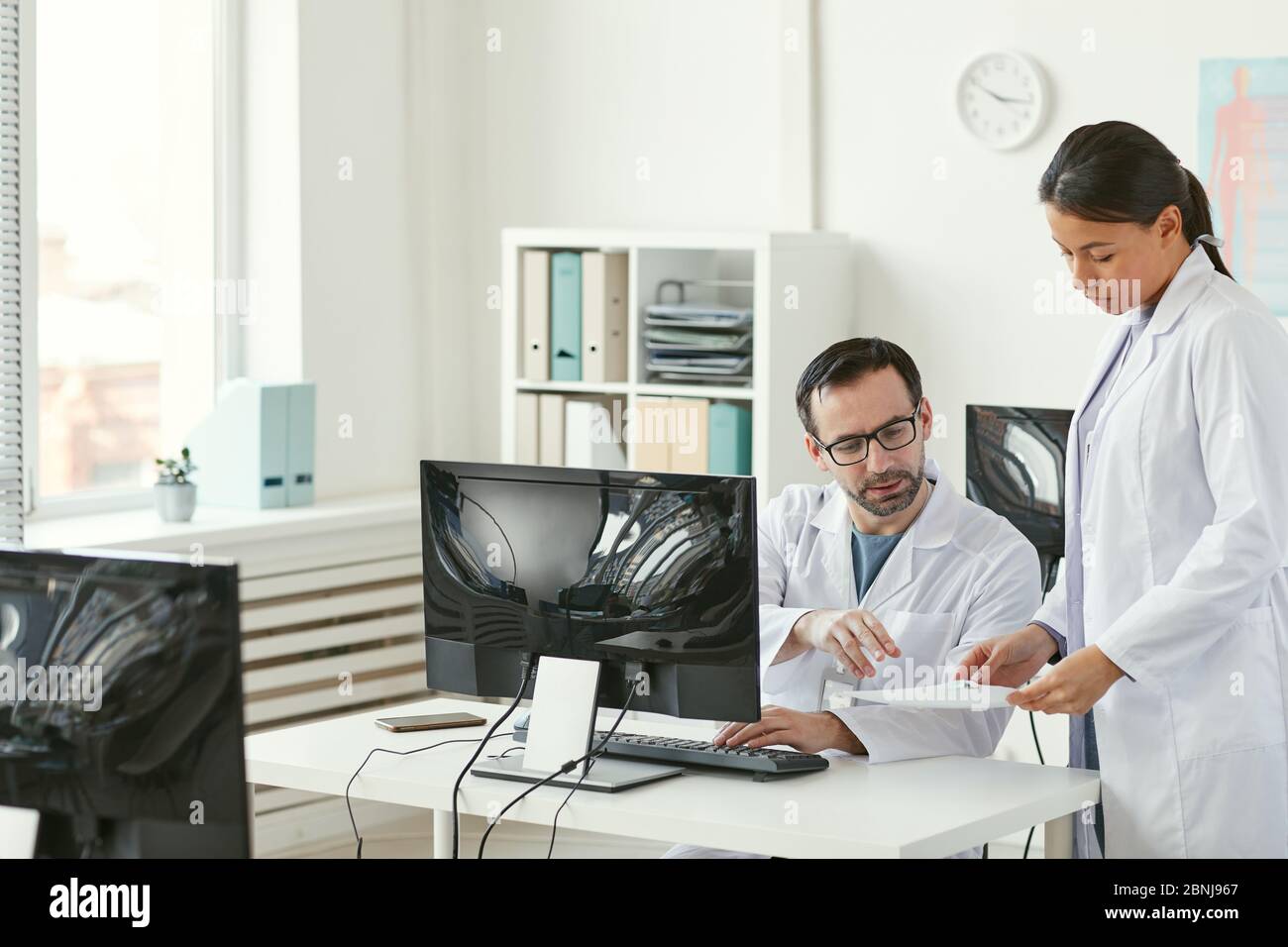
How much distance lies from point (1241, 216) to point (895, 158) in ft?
2.71

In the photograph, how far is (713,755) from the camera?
2371 mm

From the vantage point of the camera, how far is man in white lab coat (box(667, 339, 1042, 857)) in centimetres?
251

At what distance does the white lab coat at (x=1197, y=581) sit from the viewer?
85.9 inches

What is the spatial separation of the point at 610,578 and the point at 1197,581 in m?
0.77

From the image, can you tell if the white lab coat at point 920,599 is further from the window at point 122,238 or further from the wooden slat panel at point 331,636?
the window at point 122,238

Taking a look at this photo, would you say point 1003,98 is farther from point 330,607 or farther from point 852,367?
point 330,607

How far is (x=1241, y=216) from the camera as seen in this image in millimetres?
3518

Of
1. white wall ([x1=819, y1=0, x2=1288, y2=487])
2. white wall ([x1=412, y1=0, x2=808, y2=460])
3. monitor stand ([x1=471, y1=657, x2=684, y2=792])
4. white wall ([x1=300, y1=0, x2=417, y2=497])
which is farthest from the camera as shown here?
white wall ([x1=300, y1=0, x2=417, y2=497])

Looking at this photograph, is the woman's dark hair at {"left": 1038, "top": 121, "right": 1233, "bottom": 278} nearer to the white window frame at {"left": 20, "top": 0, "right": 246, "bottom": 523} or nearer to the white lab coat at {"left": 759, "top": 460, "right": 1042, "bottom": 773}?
the white lab coat at {"left": 759, "top": 460, "right": 1042, "bottom": 773}

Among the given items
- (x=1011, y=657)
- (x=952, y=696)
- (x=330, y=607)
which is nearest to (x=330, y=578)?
(x=330, y=607)

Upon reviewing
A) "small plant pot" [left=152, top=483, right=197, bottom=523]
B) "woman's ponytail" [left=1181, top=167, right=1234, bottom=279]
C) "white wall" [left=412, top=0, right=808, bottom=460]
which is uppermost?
"white wall" [left=412, top=0, right=808, bottom=460]

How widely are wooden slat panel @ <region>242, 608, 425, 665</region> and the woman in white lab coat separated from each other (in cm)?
219

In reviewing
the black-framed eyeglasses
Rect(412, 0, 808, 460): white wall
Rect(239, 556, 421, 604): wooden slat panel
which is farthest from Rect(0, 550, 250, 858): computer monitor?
Rect(412, 0, 808, 460): white wall

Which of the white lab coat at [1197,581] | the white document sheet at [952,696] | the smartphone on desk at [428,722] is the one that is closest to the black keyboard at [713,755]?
the white document sheet at [952,696]
